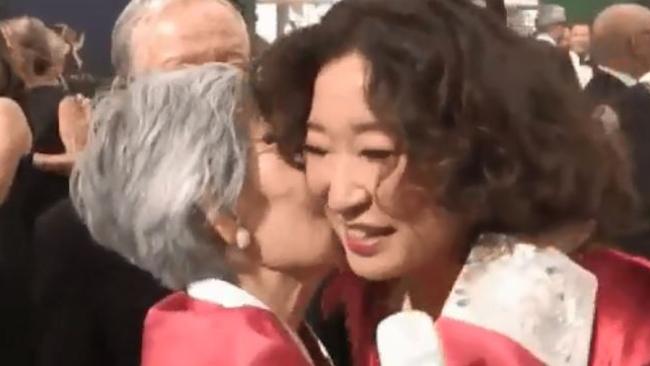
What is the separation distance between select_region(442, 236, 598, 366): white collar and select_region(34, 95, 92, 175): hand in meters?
0.90

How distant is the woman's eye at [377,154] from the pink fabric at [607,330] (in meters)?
0.14

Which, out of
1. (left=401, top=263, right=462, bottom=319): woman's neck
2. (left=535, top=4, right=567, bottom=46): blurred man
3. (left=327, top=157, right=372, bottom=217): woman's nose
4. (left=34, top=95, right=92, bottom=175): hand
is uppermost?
(left=327, top=157, right=372, bottom=217): woman's nose

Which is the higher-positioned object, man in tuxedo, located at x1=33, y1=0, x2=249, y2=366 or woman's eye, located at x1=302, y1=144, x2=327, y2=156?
woman's eye, located at x1=302, y1=144, x2=327, y2=156

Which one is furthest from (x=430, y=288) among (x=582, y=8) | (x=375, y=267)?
(x=582, y=8)

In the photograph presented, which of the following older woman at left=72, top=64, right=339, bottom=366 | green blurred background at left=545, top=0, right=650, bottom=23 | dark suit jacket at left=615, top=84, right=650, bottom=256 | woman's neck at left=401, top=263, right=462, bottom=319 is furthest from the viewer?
green blurred background at left=545, top=0, right=650, bottom=23

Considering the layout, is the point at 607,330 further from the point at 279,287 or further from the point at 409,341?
the point at 279,287

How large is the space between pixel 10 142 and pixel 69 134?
0.46 feet

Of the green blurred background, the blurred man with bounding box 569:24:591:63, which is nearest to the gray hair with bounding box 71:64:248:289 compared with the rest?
the blurred man with bounding box 569:24:591:63

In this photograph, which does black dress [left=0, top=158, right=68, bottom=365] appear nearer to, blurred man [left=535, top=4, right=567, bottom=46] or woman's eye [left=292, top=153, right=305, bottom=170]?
woman's eye [left=292, top=153, right=305, bottom=170]

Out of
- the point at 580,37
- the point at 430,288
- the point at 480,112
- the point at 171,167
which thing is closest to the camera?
the point at 480,112

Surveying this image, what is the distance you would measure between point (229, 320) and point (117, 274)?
0.41 metres

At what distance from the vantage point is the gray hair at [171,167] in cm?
134

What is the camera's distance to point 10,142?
1.87 meters

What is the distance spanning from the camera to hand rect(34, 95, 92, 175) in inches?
75.5
